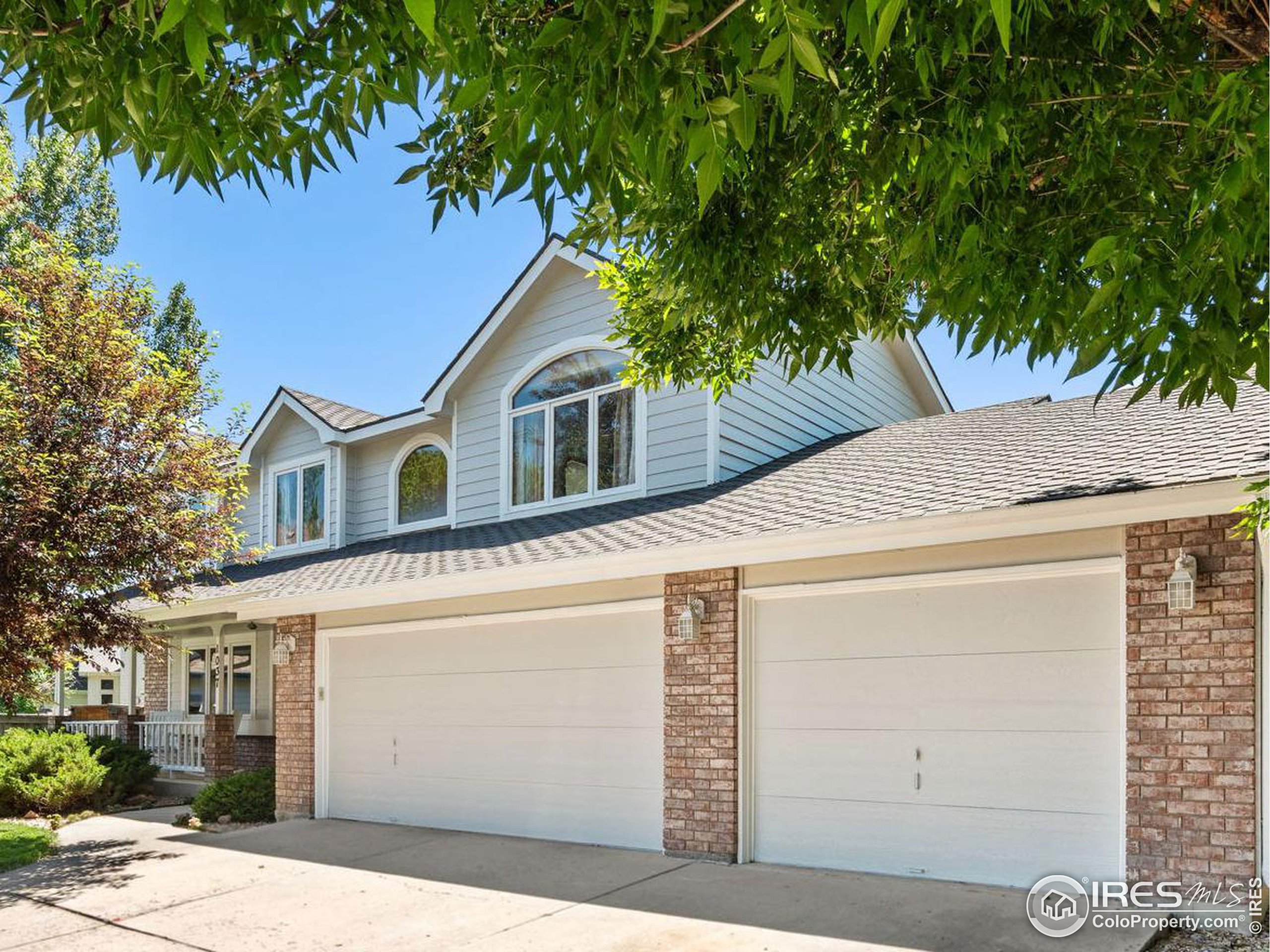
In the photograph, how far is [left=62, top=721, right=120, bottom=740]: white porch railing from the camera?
56.9 feet

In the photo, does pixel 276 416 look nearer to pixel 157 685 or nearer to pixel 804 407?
pixel 157 685

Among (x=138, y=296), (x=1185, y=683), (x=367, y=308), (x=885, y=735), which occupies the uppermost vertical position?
(x=367, y=308)

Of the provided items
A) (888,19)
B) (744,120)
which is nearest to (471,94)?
(744,120)

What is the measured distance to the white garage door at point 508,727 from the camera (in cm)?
977

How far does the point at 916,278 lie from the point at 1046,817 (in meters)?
4.28

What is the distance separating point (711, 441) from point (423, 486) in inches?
223

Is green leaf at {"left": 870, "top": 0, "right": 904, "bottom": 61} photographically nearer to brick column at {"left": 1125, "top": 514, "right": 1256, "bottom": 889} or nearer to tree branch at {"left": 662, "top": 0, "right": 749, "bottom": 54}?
tree branch at {"left": 662, "top": 0, "right": 749, "bottom": 54}

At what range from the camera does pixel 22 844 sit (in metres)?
10.7

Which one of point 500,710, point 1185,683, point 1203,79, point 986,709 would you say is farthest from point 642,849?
point 1203,79

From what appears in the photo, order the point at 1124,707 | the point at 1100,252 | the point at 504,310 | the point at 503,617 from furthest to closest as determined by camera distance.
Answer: the point at 504,310, the point at 503,617, the point at 1124,707, the point at 1100,252

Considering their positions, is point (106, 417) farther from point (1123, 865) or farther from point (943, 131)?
point (1123, 865)

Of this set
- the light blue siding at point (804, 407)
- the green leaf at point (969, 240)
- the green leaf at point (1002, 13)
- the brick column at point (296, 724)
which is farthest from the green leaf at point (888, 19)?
the brick column at point (296, 724)

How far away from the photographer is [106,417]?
10.7 metres

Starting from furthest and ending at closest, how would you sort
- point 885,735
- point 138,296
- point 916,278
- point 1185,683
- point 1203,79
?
1. point 138,296
2. point 885,735
3. point 1185,683
4. point 916,278
5. point 1203,79
